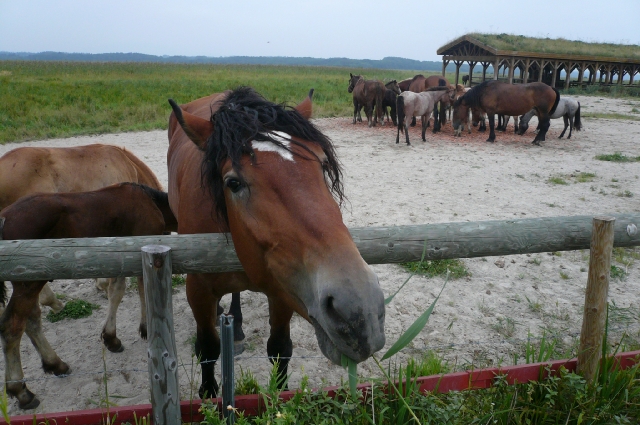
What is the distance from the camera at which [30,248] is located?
1.92 meters

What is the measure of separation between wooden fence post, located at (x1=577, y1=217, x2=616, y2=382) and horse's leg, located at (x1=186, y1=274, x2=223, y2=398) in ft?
6.99

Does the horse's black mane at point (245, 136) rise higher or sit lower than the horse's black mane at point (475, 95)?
lower

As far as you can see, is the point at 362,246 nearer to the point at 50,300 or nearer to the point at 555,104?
the point at 50,300

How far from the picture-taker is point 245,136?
1.99 m

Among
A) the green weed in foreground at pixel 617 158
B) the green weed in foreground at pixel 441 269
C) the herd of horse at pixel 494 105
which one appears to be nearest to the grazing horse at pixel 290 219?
the green weed in foreground at pixel 441 269

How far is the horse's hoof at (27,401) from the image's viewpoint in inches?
117

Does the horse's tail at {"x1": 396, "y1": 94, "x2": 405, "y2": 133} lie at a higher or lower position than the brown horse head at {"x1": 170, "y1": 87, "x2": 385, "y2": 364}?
higher

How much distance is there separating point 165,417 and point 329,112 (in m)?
17.2

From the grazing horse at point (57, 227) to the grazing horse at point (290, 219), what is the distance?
145 centimetres

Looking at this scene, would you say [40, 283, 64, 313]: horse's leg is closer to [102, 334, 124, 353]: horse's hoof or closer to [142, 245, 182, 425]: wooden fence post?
[102, 334, 124, 353]: horse's hoof

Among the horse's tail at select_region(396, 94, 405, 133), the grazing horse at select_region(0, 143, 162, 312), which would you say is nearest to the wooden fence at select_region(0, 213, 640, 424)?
the grazing horse at select_region(0, 143, 162, 312)

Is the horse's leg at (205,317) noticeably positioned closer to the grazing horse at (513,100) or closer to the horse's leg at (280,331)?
the horse's leg at (280,331)

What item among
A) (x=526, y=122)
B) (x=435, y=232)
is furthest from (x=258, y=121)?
(x=526, y=122)

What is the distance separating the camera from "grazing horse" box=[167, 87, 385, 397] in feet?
4.74
